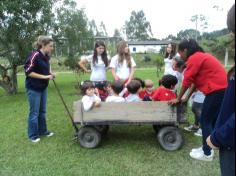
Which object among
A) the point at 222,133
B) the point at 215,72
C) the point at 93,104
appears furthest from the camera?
the point at 93,104

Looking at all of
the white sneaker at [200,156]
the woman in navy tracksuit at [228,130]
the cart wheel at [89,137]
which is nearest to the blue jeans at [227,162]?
the woman in navy tracksuit at [228,130]

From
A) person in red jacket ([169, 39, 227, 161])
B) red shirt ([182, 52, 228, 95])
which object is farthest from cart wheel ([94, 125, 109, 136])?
red shirt ([182, 52, 228, 95])

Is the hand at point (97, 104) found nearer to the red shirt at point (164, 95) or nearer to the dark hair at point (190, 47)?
the red shirt at point (164, 95)

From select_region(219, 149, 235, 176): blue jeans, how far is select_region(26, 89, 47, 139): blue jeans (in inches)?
163

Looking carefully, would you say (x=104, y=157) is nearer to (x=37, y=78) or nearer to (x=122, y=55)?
(x=37, y=78)

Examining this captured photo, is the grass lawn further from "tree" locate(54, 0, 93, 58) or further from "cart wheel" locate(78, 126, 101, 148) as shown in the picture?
"tree" locate(54, 0, 93, 58)

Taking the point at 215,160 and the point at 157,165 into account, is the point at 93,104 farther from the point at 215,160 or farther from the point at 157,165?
the point at 215,160

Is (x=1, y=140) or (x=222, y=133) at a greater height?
(x=222, y=133)

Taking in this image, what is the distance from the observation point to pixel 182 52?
14.5 ft

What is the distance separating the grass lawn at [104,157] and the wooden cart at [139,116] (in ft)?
0.73

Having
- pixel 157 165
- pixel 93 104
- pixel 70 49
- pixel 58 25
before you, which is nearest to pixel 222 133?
pixel 157 165

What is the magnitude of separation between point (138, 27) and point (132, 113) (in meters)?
79.3

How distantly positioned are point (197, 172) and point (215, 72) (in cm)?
131

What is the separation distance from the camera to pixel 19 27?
12.3 meters
